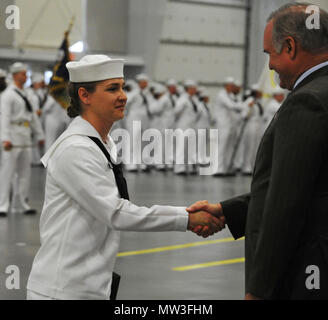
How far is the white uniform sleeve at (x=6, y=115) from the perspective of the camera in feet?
34.1

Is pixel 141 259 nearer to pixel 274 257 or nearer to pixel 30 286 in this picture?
pixel 30 286

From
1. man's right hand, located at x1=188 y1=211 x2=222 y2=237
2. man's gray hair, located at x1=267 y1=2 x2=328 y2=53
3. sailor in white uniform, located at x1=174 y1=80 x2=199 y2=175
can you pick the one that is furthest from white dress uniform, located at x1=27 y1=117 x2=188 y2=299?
sailor in white uniform, located at x1=174 y1=80 x2=199 y2=175

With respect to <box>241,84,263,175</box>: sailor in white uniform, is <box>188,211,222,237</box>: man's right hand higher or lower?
higher

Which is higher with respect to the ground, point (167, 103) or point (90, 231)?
point (90, 231)

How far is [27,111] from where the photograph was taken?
10.8m

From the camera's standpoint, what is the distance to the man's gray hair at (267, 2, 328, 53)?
105 inches

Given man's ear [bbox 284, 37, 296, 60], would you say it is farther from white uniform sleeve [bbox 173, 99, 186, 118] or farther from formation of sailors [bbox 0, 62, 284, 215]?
white uniform sleeve [bbox 173, 99, 186, 118]

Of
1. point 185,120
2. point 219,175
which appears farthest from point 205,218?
point 185,120

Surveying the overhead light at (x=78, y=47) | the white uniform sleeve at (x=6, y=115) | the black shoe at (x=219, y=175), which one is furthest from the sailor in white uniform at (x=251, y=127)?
the white uniform sleeve at (x=6, y=115)

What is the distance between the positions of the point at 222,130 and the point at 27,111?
9.65 metres

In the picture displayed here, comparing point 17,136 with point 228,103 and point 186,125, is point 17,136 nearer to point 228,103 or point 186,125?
point 228,103

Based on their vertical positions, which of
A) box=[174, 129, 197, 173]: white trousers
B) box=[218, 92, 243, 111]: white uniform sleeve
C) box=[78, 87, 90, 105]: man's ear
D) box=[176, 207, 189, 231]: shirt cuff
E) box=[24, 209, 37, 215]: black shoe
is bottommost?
box=[174, 129, 197, 173]: white trousers

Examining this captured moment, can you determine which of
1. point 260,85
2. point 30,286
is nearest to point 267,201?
point 30,286
